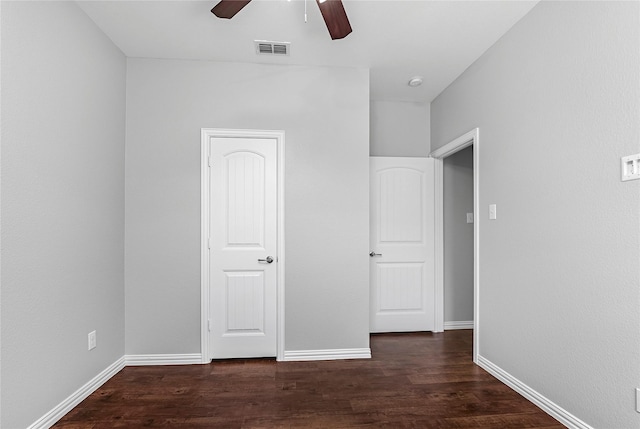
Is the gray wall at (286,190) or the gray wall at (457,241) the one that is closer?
the gray wall at (286,190)

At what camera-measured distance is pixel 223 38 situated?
8.70 ft

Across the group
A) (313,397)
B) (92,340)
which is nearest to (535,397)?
(313,397)

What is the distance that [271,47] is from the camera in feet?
9.16

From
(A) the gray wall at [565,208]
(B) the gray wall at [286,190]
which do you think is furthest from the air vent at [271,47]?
(A) the gray wall at [565,208]

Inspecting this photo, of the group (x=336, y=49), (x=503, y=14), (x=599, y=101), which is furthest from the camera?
(x=336, y=49)

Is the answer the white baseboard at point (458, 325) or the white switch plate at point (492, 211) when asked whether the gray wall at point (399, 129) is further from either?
the white baseboard at point (458, 325)

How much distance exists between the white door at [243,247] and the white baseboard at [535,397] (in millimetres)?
1840

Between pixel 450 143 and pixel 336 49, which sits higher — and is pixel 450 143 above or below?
below

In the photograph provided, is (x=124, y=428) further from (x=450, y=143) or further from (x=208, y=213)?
(x=450, y=143)

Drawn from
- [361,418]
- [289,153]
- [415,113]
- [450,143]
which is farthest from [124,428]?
[415,113]

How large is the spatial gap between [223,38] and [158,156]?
1147 millimetres

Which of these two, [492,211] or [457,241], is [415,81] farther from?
[457,241]

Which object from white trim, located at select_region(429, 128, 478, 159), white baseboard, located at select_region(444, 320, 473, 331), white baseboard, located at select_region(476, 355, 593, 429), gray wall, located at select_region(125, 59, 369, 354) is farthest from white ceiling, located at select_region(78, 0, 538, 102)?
white baseboard, located at select_region(444, 320, 473, 331)

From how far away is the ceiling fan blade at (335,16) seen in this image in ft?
6.34
